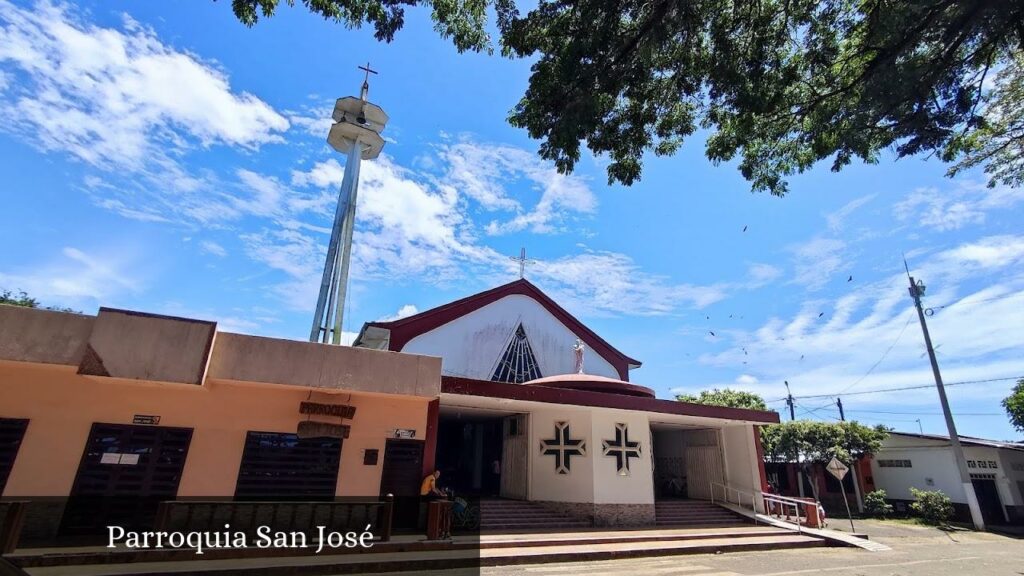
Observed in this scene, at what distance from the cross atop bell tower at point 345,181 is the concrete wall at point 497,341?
290 cm

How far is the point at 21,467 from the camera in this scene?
845 centimetres

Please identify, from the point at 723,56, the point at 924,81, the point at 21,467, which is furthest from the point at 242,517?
the point at 924,81

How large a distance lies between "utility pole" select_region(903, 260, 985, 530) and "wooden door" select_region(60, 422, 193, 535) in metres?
24.6

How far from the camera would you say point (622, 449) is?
44.3 feet

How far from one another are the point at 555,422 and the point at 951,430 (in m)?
16.4

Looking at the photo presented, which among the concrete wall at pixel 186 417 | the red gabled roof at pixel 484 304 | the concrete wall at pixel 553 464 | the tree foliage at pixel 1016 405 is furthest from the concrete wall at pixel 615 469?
the tree foliage at pixel 1016 405

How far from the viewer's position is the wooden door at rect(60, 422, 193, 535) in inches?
343

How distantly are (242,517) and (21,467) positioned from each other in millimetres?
3507

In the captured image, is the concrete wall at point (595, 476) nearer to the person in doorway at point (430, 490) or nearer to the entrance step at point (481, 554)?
the entrance step at point (481, 554)

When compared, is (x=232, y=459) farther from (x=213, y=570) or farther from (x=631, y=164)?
(x=631, y=164)

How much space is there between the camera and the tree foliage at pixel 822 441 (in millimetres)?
22156

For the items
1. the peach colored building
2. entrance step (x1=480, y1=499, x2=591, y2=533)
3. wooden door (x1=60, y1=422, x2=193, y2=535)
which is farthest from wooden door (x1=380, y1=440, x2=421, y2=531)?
wooden door (x1=60, y1=422, x2=193, y2=535)

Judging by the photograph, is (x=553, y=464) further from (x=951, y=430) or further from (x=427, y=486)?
(x=951, y=430)

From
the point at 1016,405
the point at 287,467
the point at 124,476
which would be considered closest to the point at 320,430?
the point at 287,467
